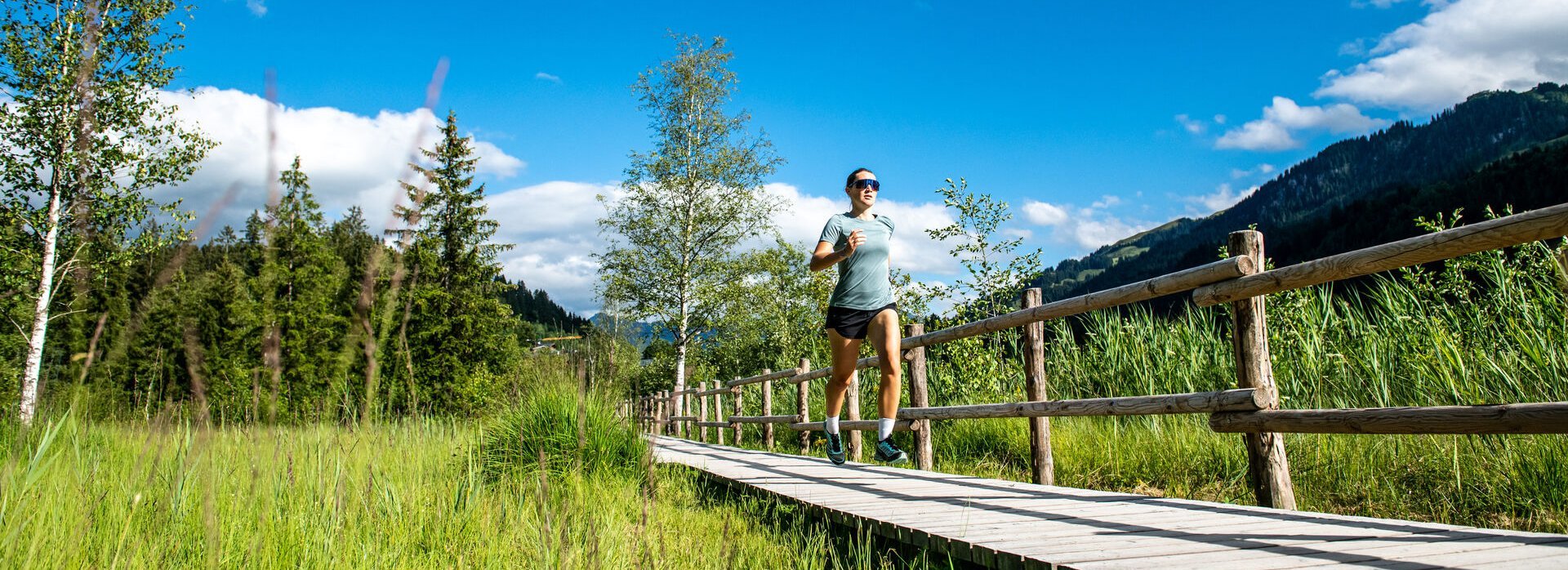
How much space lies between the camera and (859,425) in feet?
22.4

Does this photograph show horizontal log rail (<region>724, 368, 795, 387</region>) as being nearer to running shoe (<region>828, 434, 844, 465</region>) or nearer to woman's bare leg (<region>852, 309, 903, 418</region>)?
running shoe (<region>828, 434, 844, 465</region>)

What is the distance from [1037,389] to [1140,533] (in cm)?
217

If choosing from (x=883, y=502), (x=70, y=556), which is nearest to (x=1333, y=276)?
(x=883, y=502)

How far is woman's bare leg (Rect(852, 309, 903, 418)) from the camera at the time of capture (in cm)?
481

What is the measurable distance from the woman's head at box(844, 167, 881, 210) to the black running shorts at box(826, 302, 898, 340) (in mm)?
602

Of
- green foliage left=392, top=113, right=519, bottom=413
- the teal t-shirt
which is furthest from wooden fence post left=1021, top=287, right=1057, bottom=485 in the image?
green foliage left=392, top=113, right=519, bottom=413

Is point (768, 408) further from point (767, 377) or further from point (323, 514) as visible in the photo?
Result: point (323, 514)

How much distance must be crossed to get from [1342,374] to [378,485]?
5050 mm

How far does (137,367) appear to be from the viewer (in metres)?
3.10

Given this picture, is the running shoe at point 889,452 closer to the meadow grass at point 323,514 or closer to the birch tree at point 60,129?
the meadow grass at point 323,514

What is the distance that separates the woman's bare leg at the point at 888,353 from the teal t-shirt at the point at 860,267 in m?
0.09

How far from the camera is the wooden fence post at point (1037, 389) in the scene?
4.72m

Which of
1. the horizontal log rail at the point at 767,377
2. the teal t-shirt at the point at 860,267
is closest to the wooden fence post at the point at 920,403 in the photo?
the teal t-shirt at the point at 860,267

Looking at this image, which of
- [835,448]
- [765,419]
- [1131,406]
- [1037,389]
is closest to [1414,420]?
[1131,406]
